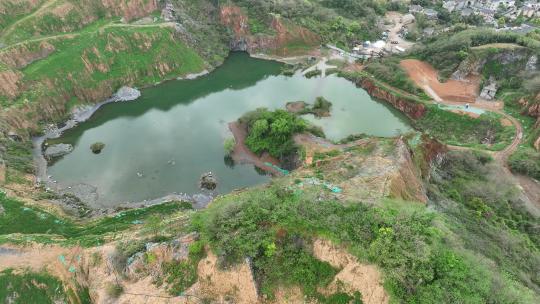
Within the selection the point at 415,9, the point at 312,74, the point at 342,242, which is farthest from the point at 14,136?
the point at 415,9

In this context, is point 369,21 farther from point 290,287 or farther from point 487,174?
point 290,287

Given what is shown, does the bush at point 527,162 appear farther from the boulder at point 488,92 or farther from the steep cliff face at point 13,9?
the steep cliff face at point 13,9

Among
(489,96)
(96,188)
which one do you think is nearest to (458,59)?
(489,96)

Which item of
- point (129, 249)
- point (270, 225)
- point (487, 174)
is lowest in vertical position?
point (487, 174)

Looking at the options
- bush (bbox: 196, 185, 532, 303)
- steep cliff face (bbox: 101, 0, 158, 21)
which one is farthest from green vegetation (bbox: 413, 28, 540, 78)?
steep cliff face (bbox: 101, 0, 158, 21)

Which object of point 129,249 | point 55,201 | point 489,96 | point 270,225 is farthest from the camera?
point 489,96

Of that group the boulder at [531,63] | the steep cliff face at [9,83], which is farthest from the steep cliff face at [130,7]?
the boulder at [531,63]
